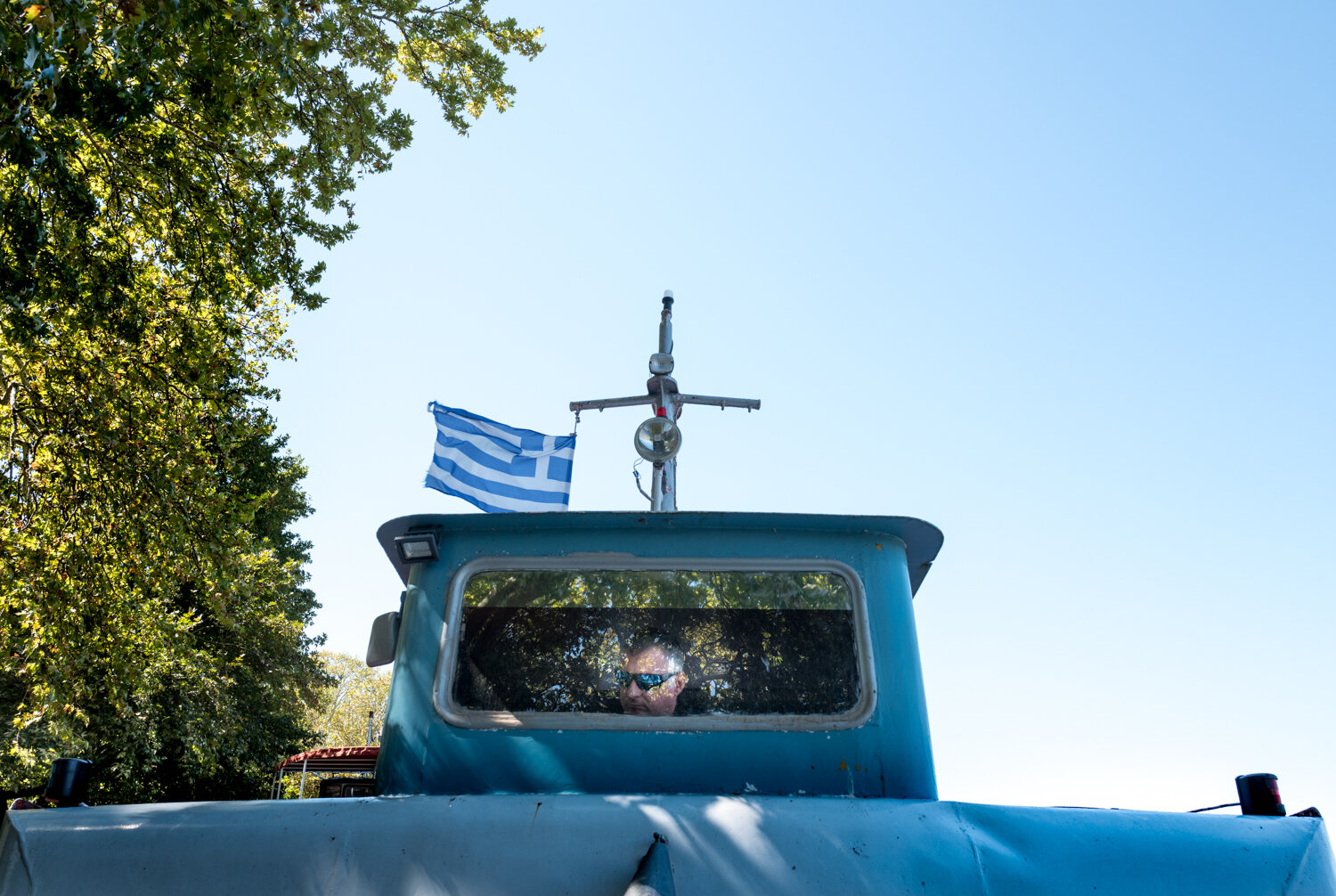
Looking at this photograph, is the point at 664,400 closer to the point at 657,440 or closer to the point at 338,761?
the point at 657,440

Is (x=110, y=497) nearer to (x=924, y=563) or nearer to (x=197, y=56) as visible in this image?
(x=197, y=56)

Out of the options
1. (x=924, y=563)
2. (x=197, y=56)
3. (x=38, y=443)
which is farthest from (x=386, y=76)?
(x=924, y=563)

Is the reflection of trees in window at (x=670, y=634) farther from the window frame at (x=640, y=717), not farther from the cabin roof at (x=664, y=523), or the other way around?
the cabin roof at (x=664, y=523)

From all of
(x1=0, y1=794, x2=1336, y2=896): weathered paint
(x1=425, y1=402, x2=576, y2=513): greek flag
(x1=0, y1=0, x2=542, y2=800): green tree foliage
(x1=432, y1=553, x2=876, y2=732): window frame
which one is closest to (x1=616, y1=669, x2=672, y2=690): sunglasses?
(x1=432, y1=553, x2=876, y2=732): window frame

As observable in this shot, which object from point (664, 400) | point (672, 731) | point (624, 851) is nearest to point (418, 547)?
point (672, 731)

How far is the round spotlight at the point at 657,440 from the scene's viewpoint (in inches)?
196

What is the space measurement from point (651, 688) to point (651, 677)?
0.13 feet

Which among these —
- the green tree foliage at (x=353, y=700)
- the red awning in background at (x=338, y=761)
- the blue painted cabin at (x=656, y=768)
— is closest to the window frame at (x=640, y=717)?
the blue painted cabin at (x=656, y=768)

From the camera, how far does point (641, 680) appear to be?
2963mm

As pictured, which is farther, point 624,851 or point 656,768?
point 656,768

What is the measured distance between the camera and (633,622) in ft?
10.0

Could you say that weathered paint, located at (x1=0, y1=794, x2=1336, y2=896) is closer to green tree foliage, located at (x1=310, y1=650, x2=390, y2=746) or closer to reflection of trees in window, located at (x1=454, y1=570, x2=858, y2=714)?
reflection of trees in window, located at (x1=454, y1=570, x2=858, y2=714)

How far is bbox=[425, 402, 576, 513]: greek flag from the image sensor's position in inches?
272

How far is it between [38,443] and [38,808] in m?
7.12
